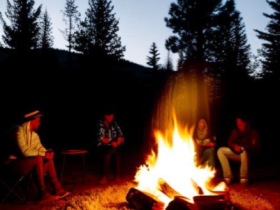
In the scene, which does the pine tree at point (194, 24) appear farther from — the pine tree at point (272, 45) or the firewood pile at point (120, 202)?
the firewood pile at point (120, 202)

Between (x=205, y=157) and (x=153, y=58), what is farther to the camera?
(x=153, y=58)

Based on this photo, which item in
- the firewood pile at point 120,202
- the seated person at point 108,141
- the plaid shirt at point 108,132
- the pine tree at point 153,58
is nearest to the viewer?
the firewood pile at point 120,202

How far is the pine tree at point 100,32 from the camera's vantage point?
26.4m

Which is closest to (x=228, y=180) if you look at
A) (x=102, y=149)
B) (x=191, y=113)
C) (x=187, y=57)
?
(x=102, y=149)

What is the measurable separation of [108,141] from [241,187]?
2.69m

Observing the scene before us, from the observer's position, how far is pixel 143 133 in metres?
15.4

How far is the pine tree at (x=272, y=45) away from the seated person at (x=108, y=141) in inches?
785

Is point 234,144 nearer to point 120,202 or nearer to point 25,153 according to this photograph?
point 120,202

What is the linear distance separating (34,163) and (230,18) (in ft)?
56.3

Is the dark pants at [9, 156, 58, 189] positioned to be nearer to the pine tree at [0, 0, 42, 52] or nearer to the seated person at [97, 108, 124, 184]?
the seated person at [97, 108, 124, 184]

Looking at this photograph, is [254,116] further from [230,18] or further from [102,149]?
[102,149]

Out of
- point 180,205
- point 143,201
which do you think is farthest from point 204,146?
point 180,205

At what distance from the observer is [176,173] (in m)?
4.67

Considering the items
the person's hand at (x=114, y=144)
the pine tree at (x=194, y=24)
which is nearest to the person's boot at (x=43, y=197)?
the person's hand at (x=114, y=144)
